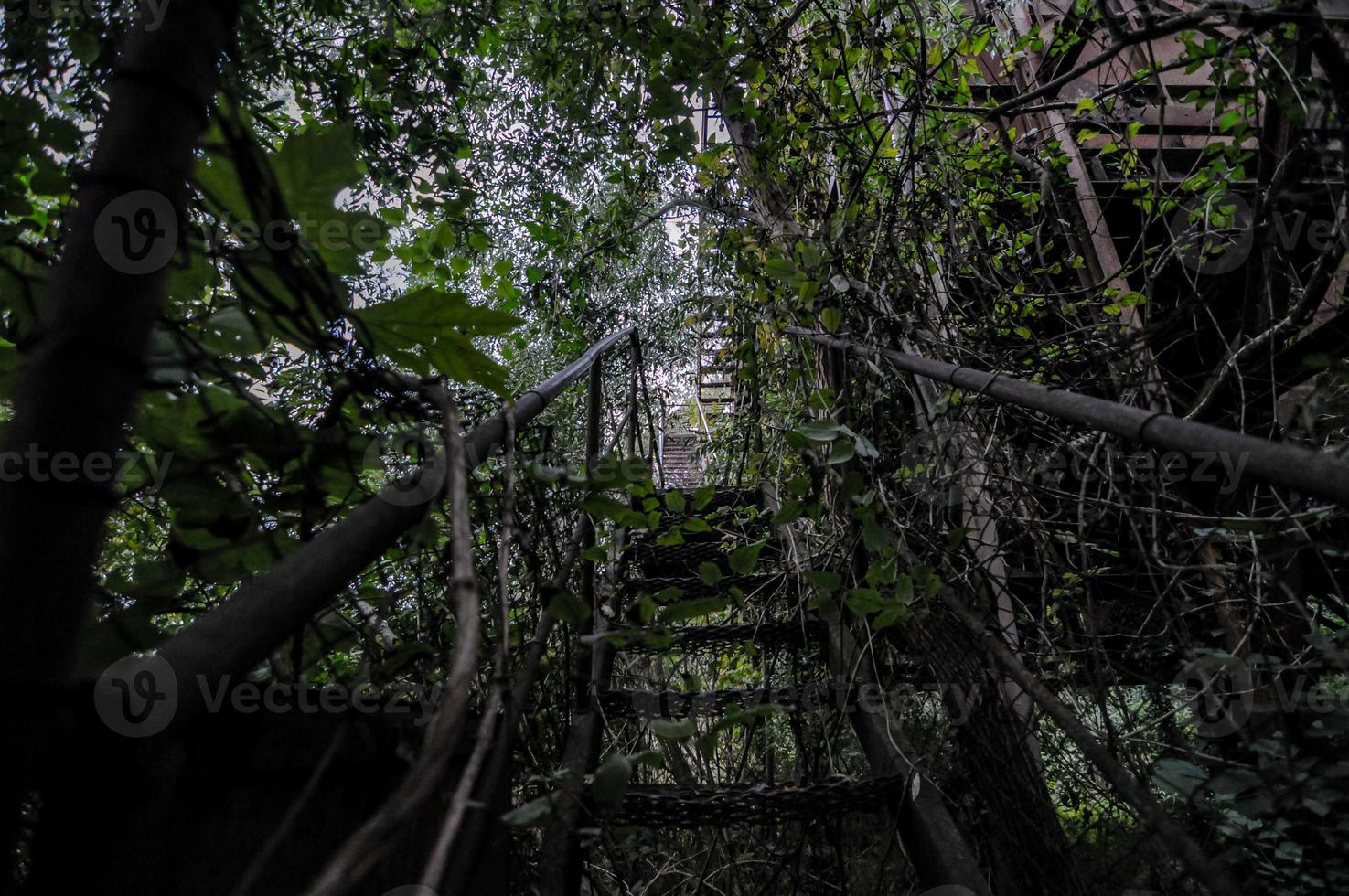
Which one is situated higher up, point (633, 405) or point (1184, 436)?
point (633, 405)

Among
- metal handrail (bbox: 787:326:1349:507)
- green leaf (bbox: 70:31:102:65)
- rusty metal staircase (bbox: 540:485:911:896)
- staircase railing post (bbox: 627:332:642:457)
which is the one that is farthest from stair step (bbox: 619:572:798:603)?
green leaf (bbox: 70:31:102:65)

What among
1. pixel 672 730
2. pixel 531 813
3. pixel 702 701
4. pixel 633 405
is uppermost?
pixel 633 405

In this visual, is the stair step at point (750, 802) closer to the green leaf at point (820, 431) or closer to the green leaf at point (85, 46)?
the green leaf at point (820, 431)

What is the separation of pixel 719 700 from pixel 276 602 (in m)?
1.39

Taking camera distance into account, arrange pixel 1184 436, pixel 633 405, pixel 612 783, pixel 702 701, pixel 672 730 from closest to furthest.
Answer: pixel 1184 436, pixel 612 783, pixel 672 730, pixel 702 701, pixel 633 405

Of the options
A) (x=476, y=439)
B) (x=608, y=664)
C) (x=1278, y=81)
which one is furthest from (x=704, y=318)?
(x=476, y=439)

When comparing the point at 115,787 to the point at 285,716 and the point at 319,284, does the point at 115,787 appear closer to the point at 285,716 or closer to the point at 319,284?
the point at 285,716

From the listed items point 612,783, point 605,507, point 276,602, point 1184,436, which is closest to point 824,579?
point 605,507

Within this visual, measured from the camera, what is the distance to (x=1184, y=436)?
0.67m

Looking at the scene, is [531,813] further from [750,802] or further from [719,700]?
[719,700]

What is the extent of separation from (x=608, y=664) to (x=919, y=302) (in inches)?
50.9

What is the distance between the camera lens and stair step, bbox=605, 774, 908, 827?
1.34m

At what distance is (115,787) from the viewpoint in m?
0.40

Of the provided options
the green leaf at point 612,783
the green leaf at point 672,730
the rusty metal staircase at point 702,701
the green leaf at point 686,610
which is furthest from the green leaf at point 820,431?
the green leaf at point 612,783
